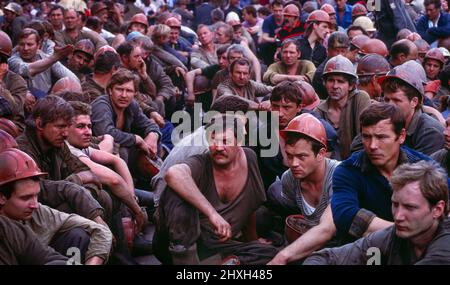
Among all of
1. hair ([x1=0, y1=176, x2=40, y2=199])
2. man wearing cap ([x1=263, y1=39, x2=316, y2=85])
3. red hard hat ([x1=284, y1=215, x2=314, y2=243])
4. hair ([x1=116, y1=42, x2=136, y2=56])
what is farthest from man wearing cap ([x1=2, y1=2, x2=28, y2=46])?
hair ([x1=0, y1=176, x2=40, y2=199])

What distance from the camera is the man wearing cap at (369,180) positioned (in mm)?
4828

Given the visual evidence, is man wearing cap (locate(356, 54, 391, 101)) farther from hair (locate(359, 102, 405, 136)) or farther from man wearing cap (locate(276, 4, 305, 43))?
man wearing cap (locate(276, 4, 305, 43))

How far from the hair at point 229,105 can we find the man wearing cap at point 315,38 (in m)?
4.17

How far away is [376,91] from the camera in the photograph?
314 inches

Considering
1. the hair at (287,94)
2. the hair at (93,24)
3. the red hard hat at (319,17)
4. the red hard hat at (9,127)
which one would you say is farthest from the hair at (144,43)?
the red hard hat at (9,127)

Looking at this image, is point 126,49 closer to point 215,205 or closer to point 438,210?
point 215,205

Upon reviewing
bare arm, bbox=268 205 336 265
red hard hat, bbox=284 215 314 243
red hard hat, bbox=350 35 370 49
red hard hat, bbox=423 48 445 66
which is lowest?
red hard hat, bbox=284 215 314 243

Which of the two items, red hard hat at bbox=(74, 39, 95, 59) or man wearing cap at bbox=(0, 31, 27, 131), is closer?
man wearing cap at bbox=(0, 31, 27, 131)

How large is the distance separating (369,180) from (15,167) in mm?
1929

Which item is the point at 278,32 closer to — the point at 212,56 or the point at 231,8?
the point at 212,56

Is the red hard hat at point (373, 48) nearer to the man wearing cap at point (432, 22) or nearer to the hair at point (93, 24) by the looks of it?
the man wearing cap at point (432, 22)

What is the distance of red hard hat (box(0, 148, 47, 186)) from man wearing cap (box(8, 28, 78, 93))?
3944 millimetres

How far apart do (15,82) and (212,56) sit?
483 cm

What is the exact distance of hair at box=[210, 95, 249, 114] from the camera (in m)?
6.80
